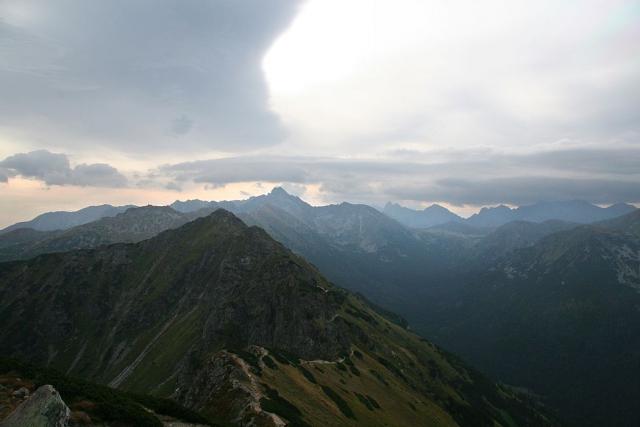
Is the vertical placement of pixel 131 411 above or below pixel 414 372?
above

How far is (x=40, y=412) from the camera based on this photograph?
2038 centimetres

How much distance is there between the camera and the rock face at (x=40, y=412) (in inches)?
779

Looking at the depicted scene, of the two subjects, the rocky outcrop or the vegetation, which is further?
the rocky outcrop

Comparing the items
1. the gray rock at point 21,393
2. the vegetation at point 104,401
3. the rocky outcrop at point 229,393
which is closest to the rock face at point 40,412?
the vegetation at point 104,401

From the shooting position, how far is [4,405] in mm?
27750

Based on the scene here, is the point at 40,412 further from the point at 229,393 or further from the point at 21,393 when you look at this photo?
the point at 229,393

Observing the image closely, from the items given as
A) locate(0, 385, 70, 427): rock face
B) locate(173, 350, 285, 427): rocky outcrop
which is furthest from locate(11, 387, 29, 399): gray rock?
locate(173, 350, 285, 427): rocky outcrop

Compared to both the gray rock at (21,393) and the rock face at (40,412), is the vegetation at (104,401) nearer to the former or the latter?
the gray rock at (21,393)

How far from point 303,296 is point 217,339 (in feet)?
129

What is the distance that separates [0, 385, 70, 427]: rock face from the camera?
19.8 metres

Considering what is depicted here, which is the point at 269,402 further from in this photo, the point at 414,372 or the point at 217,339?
the point at 414,372

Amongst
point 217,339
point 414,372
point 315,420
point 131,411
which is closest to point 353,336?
point 414,372

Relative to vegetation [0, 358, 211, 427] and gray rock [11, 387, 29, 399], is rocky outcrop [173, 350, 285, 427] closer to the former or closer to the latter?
vegetation [0, 358, 211, 427]

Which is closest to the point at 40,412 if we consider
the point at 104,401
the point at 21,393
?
the point at 104,401
